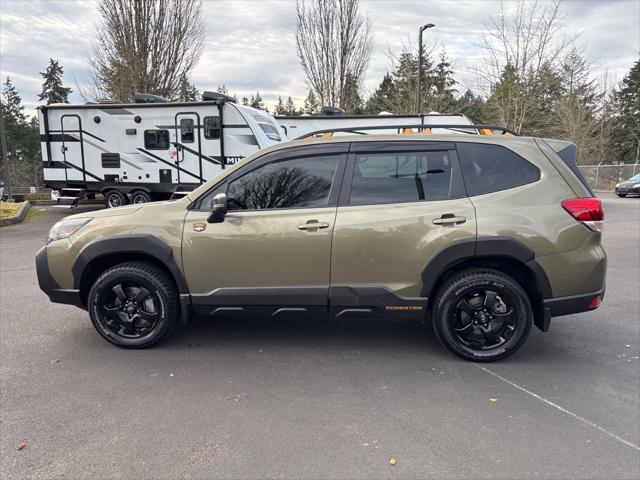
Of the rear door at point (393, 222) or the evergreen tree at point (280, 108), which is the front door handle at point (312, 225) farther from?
the evergreen tree at point (280, 108)

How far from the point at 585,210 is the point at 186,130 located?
36.1ft

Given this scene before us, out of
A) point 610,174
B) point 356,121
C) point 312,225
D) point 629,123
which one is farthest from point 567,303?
point 629,123

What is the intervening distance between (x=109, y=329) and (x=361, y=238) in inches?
92.5

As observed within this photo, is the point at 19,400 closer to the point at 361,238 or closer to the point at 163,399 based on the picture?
the point at 163,399

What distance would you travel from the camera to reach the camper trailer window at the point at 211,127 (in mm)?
12508

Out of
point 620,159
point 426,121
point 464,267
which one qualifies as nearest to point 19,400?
point 464,267

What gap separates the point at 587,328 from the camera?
482cm

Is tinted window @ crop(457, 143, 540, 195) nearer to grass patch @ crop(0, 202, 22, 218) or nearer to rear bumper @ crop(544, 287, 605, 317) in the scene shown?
rear bumper @ crop(544, 287, 605, 317)

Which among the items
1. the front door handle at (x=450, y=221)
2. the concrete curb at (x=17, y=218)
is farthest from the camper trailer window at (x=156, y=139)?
the front door handle at (x=450, y=221)

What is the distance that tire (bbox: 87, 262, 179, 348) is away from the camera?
407 cm

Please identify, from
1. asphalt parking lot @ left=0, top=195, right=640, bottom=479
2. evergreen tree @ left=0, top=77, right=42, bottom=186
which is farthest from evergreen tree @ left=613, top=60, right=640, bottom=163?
evergreen tree @ left=0, top=77, right=42, bottom=186

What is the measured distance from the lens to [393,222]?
12.4 feet

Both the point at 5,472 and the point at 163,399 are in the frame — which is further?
the point at 163,399

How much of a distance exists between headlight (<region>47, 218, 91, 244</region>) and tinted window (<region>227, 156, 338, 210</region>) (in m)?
1.36
